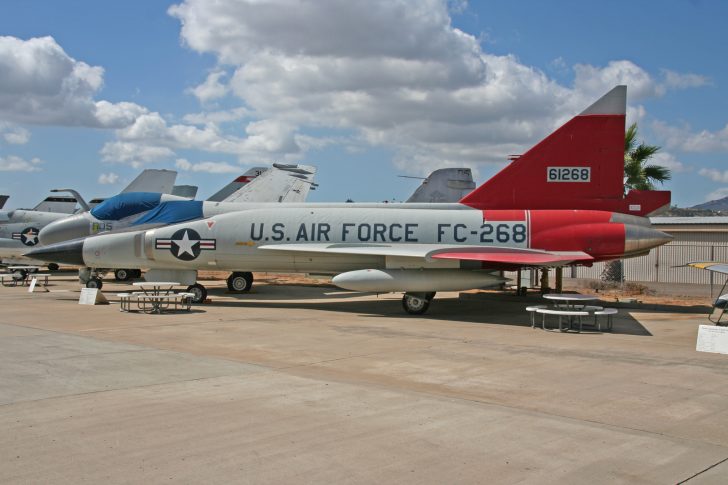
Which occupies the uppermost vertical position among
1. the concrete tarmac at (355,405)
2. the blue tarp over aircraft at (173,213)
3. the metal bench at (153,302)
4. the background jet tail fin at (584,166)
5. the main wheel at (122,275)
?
Result: the background jet tail fin at (584,166)

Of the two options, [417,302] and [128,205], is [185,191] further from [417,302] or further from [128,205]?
[417,302]

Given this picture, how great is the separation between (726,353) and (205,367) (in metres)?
8.05

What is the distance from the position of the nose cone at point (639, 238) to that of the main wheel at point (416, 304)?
5.20 metres

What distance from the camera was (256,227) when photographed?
18.5m

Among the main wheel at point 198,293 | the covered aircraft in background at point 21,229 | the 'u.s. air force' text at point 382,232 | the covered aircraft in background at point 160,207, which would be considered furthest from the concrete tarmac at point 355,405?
the covered aircraft in background at point 21,229

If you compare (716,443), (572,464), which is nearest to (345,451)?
(572,464)

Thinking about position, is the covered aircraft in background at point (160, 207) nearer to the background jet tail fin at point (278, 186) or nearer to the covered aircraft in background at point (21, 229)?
the background jet tail fin at point (278, 186)

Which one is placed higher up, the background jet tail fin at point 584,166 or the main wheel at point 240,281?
the background jet tail fin at point 584,166

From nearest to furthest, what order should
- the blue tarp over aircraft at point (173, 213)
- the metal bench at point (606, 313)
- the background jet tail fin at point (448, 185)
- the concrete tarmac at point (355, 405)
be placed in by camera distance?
the concrete tarmac at point (355, 405), the metal bench at point (606, 313), the blue tarp over aircraft at point (173, 213), the background jet tail fin at point (448, 185)

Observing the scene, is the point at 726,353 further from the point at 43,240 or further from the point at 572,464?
the point at 43,240

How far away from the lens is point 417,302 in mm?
16703

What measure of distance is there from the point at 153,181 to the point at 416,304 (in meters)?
16.1

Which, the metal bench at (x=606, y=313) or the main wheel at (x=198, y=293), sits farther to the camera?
the main wheel at (x=198, y=293)

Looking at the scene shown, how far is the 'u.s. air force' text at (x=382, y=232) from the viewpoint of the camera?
1702cm
